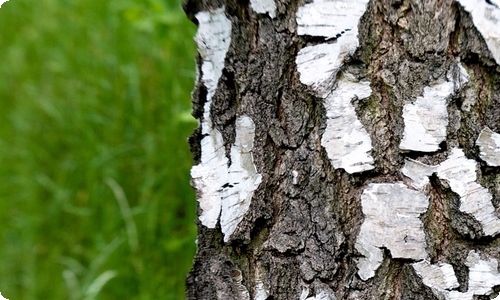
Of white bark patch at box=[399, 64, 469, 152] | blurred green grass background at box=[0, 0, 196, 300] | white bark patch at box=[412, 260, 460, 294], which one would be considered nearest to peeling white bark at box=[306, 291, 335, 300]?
white bark patch at box=[412, 260, 460, 294]

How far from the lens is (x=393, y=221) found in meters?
0.84

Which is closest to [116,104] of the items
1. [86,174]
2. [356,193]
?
[86,174]

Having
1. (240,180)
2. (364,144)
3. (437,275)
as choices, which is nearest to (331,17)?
(364,144)

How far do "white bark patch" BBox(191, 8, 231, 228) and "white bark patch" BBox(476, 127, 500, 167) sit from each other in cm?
38

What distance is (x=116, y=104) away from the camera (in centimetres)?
215

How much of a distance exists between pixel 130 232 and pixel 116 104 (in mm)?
564

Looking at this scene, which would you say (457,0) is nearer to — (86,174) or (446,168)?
(446,168)

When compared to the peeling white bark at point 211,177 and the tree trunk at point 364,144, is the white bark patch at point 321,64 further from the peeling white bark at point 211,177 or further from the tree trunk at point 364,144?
the peeling white bark at point 211,177

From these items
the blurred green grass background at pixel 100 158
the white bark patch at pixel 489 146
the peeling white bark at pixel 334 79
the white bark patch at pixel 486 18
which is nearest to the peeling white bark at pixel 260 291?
the peeling white bark at pixel 334 79

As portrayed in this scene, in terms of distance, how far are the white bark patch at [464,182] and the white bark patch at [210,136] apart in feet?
0.96

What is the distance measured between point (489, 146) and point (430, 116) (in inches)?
3.7

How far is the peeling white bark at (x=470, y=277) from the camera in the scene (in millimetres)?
837

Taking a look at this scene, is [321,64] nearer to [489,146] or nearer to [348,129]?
[348,129]

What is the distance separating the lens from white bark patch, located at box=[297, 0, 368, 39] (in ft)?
2.64
